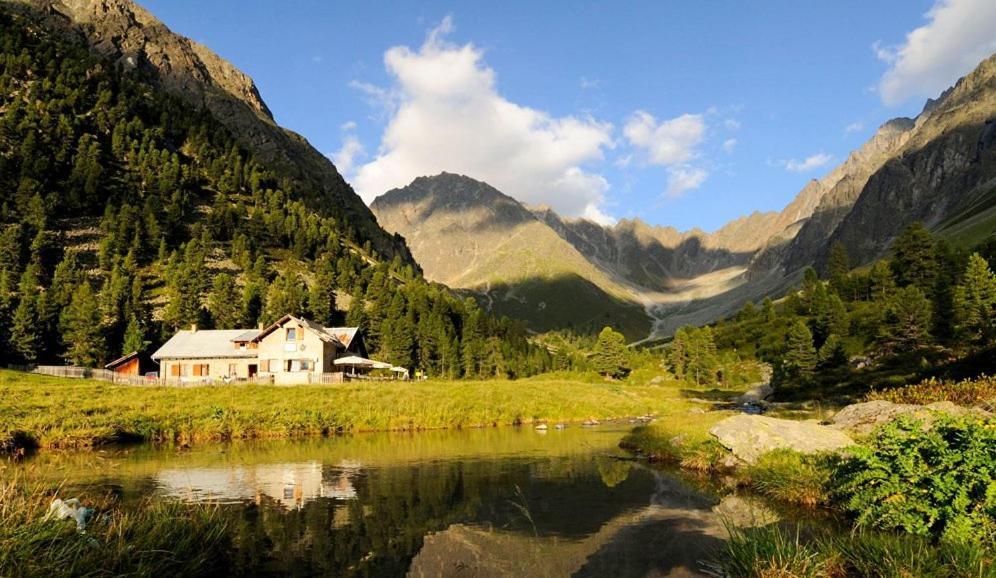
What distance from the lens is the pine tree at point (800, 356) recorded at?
109m

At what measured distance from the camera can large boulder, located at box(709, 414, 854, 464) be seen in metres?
27.8

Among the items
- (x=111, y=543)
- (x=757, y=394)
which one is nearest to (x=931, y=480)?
(x=111, y=543)

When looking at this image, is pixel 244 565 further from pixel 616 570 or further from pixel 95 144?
pixel 95 144

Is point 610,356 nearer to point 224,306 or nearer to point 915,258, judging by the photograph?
point 915,258

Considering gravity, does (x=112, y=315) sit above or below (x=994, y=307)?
above

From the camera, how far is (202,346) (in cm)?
8769

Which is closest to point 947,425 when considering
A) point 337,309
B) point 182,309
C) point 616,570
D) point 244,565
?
point 616,570

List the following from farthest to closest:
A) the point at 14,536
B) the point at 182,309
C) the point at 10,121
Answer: the point at 10,121 < the point at 182,309 < the point at 14,536

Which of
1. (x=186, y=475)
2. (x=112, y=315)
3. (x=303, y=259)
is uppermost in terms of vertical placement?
(x=303, y=259)

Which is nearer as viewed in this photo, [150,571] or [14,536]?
[14,536]

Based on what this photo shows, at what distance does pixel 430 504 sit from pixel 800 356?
106 m

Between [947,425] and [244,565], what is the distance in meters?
20.8

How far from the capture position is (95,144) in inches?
6152

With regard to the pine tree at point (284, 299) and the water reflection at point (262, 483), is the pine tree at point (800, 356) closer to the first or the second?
the pine tree at point (284, 299)
